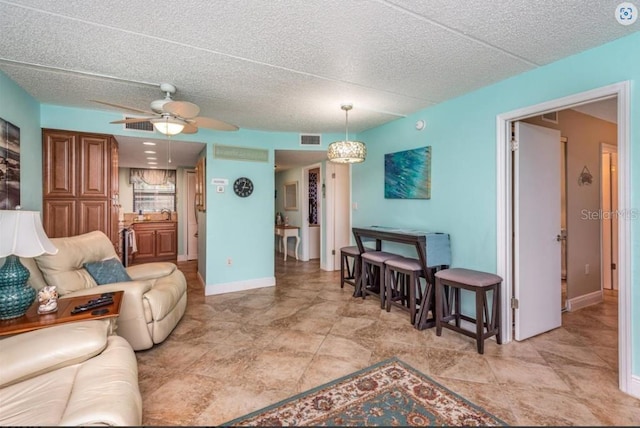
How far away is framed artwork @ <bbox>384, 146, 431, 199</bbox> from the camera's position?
3.40m

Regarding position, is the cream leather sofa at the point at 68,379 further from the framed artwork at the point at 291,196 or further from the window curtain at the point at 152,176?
Result: the window curtain at the point at 152,176

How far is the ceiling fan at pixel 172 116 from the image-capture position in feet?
7.35

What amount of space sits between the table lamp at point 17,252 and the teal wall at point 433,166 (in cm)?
120

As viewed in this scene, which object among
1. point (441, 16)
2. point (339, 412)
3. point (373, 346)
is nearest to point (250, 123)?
point (441, 16)

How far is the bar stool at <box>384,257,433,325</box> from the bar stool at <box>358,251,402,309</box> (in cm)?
8

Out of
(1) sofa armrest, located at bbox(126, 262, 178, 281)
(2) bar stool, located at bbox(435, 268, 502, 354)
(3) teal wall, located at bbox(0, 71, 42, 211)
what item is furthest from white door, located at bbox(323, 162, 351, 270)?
(3) teal wall, located at bbox(0, 71, 42, 211)

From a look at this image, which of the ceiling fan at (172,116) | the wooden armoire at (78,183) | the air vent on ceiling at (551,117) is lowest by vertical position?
the wooden armoire at (78,183)

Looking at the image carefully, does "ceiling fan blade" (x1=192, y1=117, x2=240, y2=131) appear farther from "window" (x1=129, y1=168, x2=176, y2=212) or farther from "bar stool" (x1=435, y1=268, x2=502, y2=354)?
"window" (x1=129, y1=168, x2=176, y2=212)

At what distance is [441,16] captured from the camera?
176 centimetres

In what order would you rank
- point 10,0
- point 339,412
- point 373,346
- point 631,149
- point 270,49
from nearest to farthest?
point 10,0 < point 339,412 < point 631,149 < point 270,49 < point 373,346

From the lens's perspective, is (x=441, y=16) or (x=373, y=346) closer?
(x=441, y=16)

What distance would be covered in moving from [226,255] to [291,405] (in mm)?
2797

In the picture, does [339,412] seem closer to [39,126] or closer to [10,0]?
[10,0]

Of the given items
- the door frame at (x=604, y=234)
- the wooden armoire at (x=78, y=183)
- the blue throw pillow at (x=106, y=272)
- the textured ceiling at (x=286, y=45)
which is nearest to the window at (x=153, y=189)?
the wooden armoire at (x=78, y=183)
